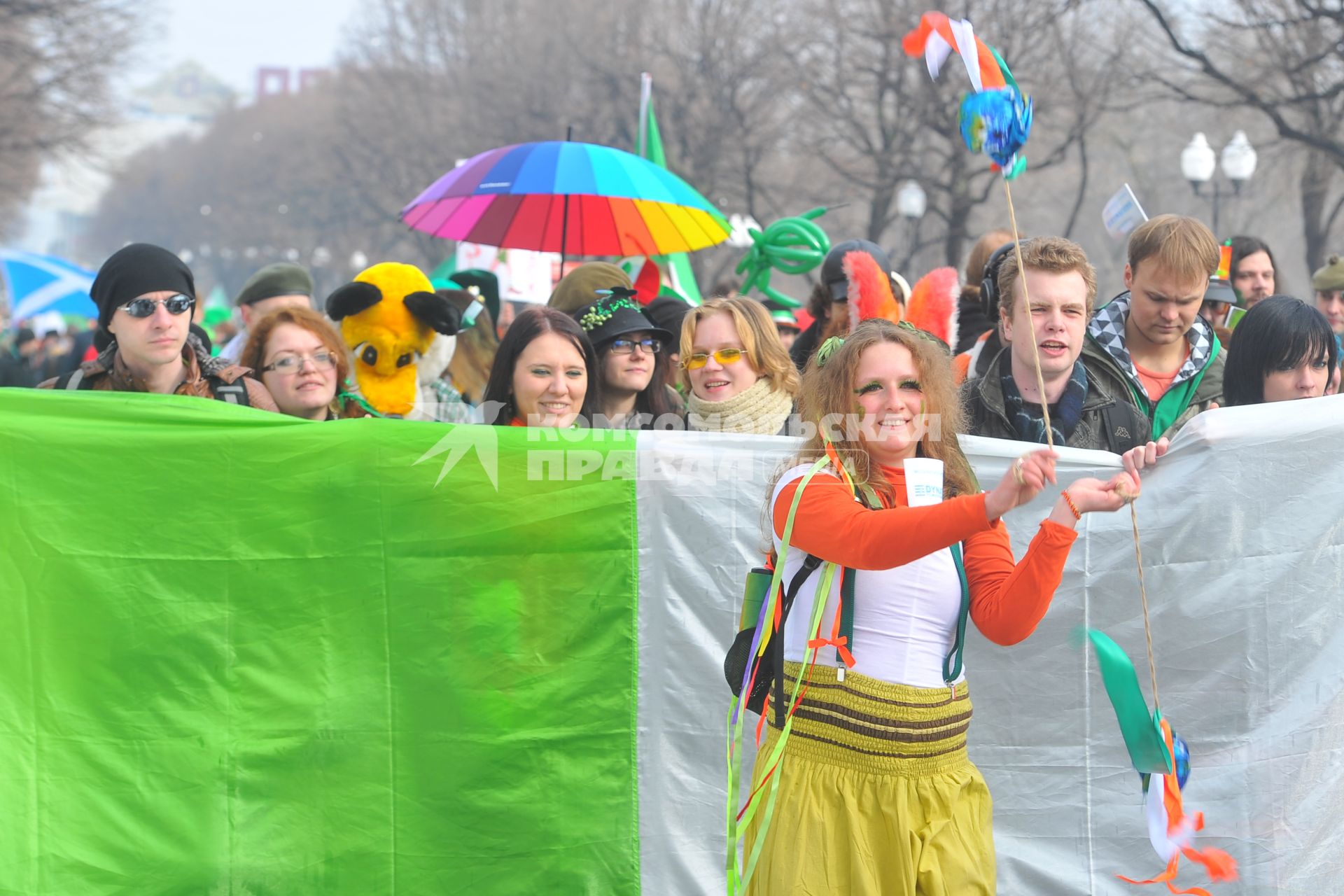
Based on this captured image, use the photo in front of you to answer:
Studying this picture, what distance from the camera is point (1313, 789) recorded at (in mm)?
3684

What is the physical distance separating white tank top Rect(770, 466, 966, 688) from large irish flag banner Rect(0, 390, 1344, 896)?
847 mm

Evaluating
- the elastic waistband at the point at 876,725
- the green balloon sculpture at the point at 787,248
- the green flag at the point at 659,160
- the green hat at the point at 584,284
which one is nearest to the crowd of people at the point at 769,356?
the green hat at the point at 584,284

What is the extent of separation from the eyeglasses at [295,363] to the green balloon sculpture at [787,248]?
8.47 ft

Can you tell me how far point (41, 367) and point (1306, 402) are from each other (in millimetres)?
15239

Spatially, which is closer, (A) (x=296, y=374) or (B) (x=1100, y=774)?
(B) (x=1100, y=774)

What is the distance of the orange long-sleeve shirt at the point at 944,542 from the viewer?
2.73m

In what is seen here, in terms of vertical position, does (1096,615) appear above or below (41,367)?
below

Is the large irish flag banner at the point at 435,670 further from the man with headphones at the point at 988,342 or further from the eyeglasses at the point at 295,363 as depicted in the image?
the eyeglasses at the point at 295,363

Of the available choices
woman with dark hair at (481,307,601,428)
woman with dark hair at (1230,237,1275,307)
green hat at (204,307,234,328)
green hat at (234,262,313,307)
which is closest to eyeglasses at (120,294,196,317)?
woman with dark hair at (481,307,601,428)

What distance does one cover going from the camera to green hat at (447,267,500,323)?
7617 mm

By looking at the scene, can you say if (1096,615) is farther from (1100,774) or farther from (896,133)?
(896,133)

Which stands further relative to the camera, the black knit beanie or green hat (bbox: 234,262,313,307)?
green hat (bbox: 234,262,313,307)

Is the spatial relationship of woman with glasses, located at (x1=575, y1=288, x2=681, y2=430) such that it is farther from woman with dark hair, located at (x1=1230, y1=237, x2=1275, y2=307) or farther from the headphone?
woman with dark hair, located at (x1=1230, y1=237, x2=1275, y2=307)

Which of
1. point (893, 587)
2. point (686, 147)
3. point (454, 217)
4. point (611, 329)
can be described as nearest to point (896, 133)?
point (686, 147)
